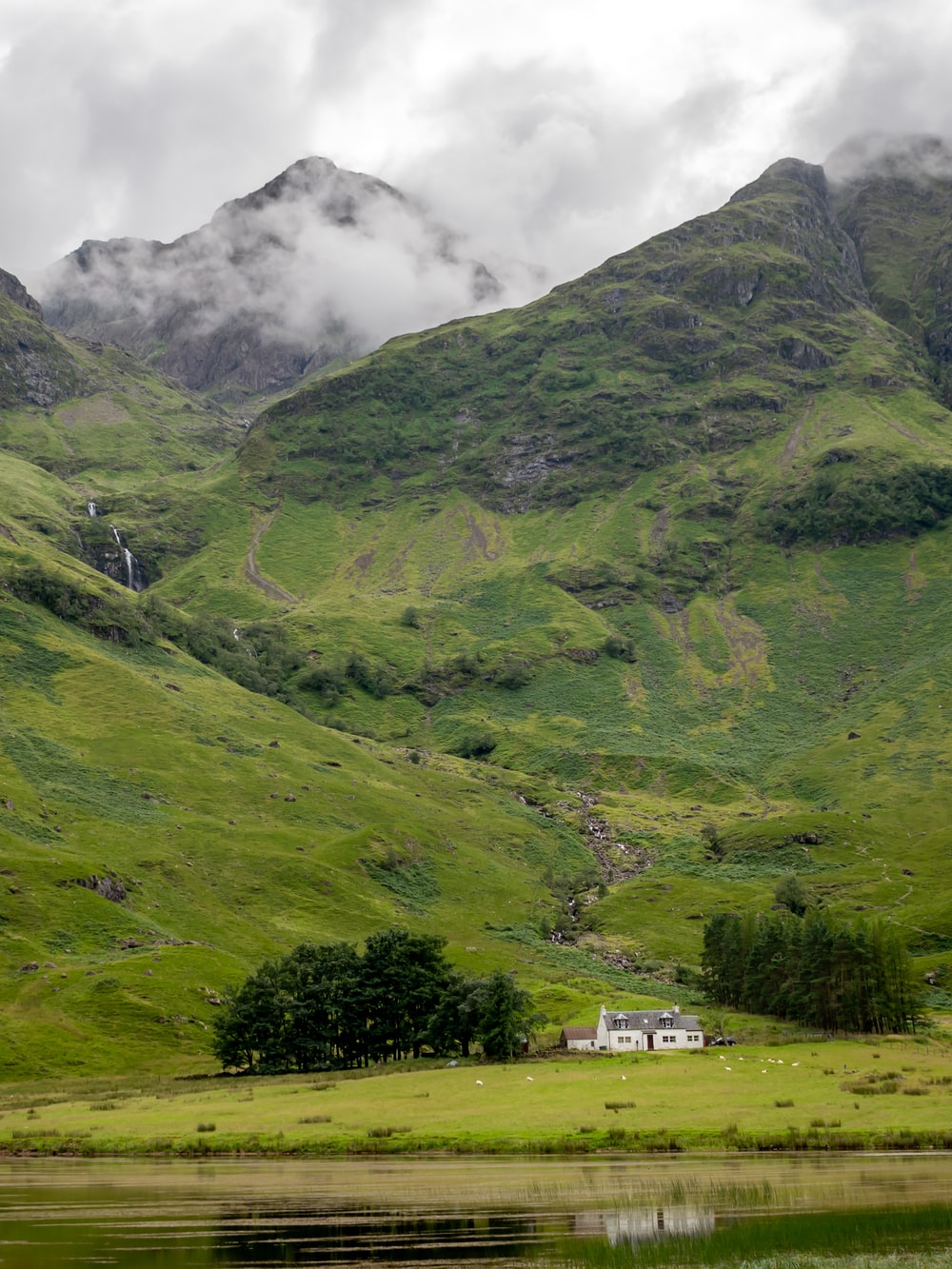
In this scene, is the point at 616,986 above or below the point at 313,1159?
above

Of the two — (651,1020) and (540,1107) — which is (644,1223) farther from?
(651,1020)

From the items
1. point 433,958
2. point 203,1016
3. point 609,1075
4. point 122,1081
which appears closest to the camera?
point 609,1075

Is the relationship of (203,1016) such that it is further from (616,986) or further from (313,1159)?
(313,1159)

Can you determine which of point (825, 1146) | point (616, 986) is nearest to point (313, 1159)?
point (825, 1146)

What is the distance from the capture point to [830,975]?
130m

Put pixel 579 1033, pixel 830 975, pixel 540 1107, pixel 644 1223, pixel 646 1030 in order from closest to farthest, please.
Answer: pixel 644 1223
pixel 540 1107
pixel 830 975
pixel 579 1033
pixel 646 1030

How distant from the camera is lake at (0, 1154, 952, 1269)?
124 feet

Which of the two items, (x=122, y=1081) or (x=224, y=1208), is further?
(x=122, y=1081)

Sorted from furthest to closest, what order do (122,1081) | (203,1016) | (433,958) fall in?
(203,1016) → (433,958) → (122,1081)

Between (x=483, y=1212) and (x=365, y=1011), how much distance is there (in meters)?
79.6

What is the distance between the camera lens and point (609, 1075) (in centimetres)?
9856

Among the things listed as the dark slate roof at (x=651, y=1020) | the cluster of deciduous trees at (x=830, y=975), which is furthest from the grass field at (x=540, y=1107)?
the dark slate roof at (x=651, y=1020)

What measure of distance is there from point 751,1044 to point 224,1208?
8465 cm

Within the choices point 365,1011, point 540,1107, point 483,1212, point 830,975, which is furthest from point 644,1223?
point 830,975
